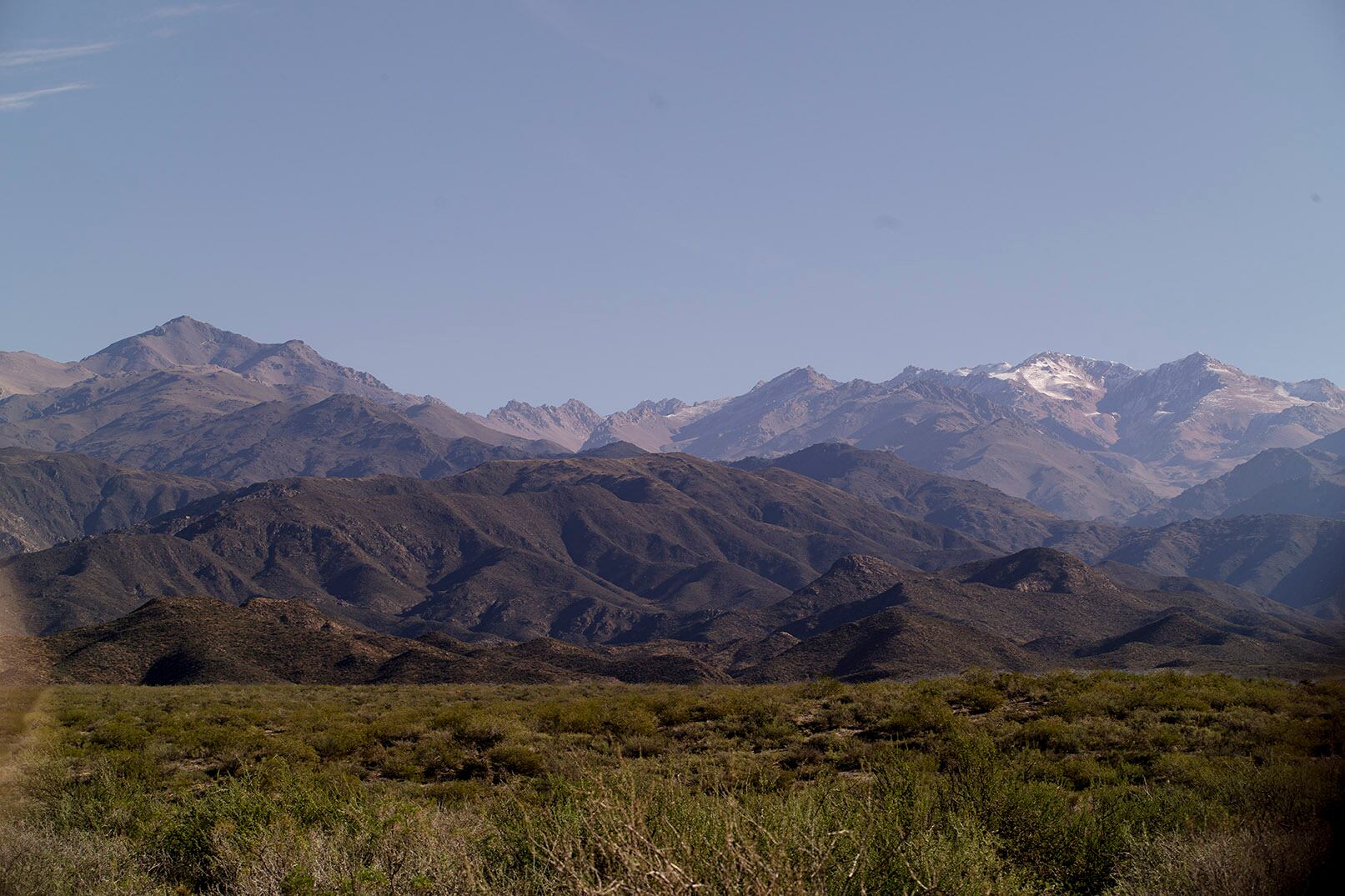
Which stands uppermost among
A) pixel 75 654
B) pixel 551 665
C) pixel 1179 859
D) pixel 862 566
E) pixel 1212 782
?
pixel 1179 859

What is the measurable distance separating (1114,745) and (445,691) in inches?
1204

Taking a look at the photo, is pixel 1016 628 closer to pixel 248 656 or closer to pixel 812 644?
pixel 812 644

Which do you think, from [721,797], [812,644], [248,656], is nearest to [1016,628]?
[812,644]

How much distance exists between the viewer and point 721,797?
13320mm

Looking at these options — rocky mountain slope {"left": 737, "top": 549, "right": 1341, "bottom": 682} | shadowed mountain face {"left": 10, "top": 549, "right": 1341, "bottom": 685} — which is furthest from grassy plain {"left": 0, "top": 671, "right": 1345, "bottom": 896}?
rocky mountain slope {"left": 737, "top": 549, "right": 1341, "bottom": 682}

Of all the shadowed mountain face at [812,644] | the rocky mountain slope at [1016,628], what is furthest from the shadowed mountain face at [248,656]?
the rocky mountain slope at [1016,628]

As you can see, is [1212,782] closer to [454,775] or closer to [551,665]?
[454,775]

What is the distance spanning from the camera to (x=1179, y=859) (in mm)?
11328

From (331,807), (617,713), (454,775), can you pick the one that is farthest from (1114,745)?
(331,807)

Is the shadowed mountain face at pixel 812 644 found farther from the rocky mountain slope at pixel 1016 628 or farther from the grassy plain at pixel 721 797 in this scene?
the grassy plain at pixel 721 797

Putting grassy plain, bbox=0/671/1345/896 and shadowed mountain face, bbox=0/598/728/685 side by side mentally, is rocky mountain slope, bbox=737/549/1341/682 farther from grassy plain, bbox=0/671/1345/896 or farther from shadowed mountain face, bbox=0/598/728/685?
grassy plain, bbox=0/671/1345/896

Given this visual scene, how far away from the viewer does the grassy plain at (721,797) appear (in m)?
10.3

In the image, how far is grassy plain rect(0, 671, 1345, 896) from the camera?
1034 cm

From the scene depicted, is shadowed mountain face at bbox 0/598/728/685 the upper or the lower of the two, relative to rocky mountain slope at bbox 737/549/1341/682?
upper
